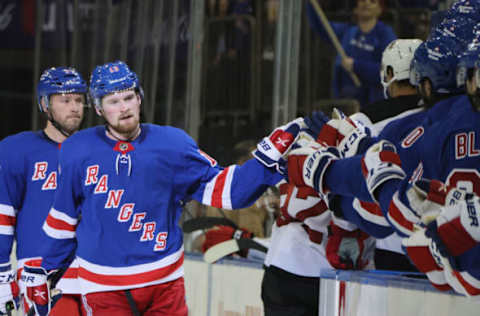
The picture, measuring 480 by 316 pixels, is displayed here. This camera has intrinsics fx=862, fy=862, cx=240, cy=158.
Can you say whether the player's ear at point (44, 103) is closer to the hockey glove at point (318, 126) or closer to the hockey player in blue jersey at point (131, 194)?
the hockey player in blue jersey at point (131, 194)

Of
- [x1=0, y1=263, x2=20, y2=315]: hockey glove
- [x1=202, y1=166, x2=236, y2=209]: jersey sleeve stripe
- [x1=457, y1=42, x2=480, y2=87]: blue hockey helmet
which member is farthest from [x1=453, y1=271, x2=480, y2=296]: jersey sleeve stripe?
[x1=0, y1=263, x2=20, y2=315]: hockey glove

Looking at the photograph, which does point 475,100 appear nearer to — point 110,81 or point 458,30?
point 458,30

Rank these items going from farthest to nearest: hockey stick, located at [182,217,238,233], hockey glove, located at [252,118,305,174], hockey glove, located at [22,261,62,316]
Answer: hockey stick, located at [182,217,238,233] → hockey glove, located at [22,261,62,316] → hockey glove, located at [252,118,305,174]

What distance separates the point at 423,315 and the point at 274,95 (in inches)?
105

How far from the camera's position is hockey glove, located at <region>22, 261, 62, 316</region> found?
3.04m

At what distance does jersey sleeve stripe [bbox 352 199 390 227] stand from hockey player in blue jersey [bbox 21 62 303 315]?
691 millimetres

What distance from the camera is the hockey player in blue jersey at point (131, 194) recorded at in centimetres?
275

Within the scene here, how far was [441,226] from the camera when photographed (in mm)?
1466

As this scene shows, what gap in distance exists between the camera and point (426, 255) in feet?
5.18

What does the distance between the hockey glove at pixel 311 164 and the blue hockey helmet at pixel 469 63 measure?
16.0 inches

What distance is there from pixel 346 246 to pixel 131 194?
0.70 m

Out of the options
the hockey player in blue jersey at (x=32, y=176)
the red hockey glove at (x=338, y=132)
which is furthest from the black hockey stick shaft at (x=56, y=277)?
the red hockey glove at (x=338, y=132)

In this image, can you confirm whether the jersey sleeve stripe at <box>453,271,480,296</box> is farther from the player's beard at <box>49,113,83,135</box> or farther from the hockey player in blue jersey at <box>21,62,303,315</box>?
the player's beard at <box>49,113,83,135</box>

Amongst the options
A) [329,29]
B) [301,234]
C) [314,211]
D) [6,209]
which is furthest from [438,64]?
[329,29]
